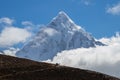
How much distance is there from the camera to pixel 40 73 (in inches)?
3647

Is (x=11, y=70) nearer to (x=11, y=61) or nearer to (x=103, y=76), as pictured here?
(x=11, y=61)

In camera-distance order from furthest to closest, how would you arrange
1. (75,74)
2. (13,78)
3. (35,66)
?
(35,66) < (75,74) < (13,78)

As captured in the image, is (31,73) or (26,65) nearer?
(31,73)

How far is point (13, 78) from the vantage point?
86.9 metres

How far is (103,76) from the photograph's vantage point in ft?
310

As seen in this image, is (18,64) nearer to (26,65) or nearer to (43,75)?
(26,65)

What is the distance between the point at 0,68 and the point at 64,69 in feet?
42.7

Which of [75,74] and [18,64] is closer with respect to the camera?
[75,74]

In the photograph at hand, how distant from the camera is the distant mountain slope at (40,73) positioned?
89.1 metres

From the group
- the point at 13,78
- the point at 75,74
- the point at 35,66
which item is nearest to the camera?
the point at 13,78

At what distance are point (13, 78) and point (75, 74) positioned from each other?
43.6ft

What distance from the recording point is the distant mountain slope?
8912cm

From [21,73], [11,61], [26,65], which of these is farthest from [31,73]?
[11,61]

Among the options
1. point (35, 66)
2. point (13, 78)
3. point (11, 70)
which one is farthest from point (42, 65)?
point (13, 78)
